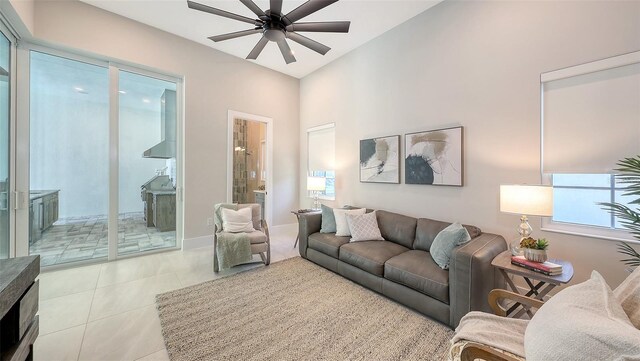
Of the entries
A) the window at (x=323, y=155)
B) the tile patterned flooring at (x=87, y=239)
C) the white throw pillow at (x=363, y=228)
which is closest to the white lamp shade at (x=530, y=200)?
the white throw pillow at (x=363, y=228)

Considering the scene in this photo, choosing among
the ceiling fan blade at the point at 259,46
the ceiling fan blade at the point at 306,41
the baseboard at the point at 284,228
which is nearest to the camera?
the ceiling fan blade at the point at 306,41

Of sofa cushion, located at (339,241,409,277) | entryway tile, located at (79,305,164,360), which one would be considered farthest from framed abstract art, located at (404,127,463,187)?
entryway tile, located at (79,305,164,360)

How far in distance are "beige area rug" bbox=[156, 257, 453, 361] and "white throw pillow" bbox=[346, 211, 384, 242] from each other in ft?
2.02

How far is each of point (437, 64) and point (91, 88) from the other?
4.94 m

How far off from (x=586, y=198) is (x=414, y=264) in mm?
1676

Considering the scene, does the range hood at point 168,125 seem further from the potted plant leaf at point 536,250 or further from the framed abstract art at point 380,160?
the potted plant leaf at point 536,250

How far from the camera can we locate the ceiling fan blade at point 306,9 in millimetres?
2096

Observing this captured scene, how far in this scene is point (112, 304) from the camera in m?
2.43

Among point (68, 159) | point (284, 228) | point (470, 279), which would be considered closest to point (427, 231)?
point (470, 279)

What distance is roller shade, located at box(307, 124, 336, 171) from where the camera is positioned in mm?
4895

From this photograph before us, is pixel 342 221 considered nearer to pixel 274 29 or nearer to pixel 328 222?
pixel 328 222

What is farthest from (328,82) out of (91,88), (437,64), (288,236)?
(91,88)

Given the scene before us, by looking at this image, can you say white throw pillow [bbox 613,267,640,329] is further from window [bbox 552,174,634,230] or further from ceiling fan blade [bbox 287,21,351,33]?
ceiling fan blade [bbox 287,21,351,33]

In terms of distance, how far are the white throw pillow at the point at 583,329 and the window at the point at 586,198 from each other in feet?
5.03
